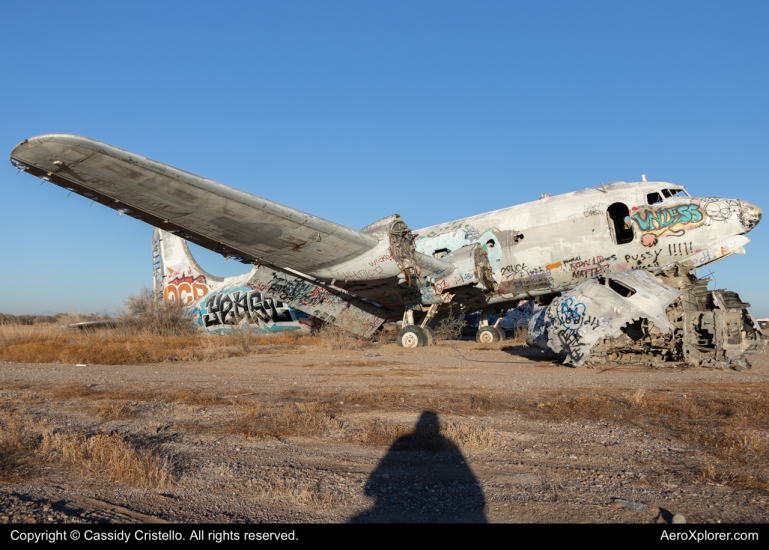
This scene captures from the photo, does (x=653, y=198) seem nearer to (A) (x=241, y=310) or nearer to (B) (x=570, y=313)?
(B) (x=570, y=313)

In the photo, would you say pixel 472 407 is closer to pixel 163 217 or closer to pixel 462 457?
pixel 462 457

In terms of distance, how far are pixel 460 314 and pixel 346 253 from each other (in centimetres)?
656

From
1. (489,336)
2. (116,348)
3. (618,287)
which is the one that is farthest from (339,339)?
(618,287)

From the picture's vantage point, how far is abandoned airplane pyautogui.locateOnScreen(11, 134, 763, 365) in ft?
31.9

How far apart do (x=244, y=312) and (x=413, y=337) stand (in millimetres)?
8884

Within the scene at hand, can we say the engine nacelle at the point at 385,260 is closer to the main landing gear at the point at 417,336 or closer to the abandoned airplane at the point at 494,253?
the abandoned airplane at the point at 494,253

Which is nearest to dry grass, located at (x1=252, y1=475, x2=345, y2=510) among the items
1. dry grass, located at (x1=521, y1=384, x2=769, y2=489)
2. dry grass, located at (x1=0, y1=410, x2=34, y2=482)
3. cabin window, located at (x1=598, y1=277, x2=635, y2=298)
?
dry grass, located at (x1=0, y1=410, x2=34, y2=482)

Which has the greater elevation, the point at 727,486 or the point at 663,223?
the point at 663,223

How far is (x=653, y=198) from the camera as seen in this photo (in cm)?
1334

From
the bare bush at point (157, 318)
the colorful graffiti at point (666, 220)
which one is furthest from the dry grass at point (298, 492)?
the bare bush at point (157, 318)

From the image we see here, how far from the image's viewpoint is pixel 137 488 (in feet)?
10.7

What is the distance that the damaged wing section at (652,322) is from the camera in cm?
940
